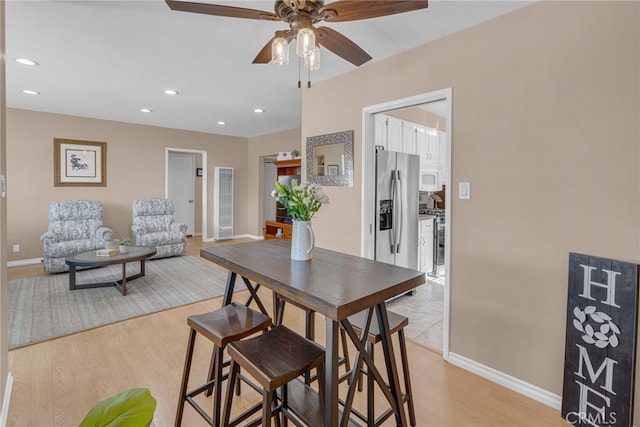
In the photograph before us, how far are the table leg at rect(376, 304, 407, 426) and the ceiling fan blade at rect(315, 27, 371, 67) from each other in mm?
1402

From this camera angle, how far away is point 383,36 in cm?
238

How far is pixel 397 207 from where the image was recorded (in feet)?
11.5

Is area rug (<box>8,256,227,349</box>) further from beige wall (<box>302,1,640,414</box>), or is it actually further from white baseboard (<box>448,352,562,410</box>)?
beige wall (<box>302,1,640,414</box>)

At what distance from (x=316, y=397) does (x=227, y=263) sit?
2.68 feet

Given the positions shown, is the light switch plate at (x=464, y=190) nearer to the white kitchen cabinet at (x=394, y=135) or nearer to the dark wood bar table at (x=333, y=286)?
the dark wood bar table at (x=333, y=286)

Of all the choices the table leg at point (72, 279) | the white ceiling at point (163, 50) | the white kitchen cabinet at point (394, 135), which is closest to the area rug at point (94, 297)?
the table leg at point (72, 279)

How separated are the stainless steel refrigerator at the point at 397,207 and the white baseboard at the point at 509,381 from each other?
1.24 m

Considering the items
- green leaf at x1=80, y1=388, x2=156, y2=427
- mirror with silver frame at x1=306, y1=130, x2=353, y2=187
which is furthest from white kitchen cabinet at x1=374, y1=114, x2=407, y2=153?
green leaf at x1=80, y1=388, x2=156, y2=427

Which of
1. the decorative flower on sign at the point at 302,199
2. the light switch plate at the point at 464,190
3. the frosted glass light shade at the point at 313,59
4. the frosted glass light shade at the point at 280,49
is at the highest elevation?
the frosted glass light shade at the point at 280,49

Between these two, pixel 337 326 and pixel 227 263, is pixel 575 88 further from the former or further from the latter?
pixel 227 263

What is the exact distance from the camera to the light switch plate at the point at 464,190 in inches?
88.5

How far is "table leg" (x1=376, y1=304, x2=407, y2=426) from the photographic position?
144cm

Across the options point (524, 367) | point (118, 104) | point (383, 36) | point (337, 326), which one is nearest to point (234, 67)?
point (383, 36)

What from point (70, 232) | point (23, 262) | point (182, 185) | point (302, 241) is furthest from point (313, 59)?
point (182, 185)
